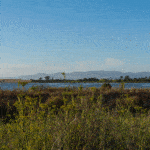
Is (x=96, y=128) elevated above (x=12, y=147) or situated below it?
above

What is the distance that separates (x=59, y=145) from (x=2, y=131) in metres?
2.04

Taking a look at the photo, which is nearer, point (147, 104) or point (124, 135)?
point (124, 135)

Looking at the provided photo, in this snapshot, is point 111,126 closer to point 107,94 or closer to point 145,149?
point 145,149

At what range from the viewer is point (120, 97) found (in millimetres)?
8016

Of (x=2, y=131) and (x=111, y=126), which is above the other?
(x=111, y=126)

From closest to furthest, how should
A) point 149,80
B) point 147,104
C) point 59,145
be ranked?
1. point 59,145
2. point 147,104
3. point 149,80

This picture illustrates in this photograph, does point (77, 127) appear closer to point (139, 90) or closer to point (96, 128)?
point (96, 128)

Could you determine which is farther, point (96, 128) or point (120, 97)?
point (120, 97)

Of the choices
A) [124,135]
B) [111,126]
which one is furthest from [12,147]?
[124,135]

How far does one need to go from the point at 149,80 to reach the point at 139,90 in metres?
12.1

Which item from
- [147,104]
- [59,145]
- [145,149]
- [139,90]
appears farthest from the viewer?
[139,90]

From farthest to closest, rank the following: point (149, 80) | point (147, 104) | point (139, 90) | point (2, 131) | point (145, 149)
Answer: point (149, 80) < point (139, 90) < point (147, 104) < point (2, 131) < point (145, 149)

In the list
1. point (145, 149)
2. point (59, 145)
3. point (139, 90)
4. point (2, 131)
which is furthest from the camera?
point (139, 90)

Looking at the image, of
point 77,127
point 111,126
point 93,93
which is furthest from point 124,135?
point 93,93
